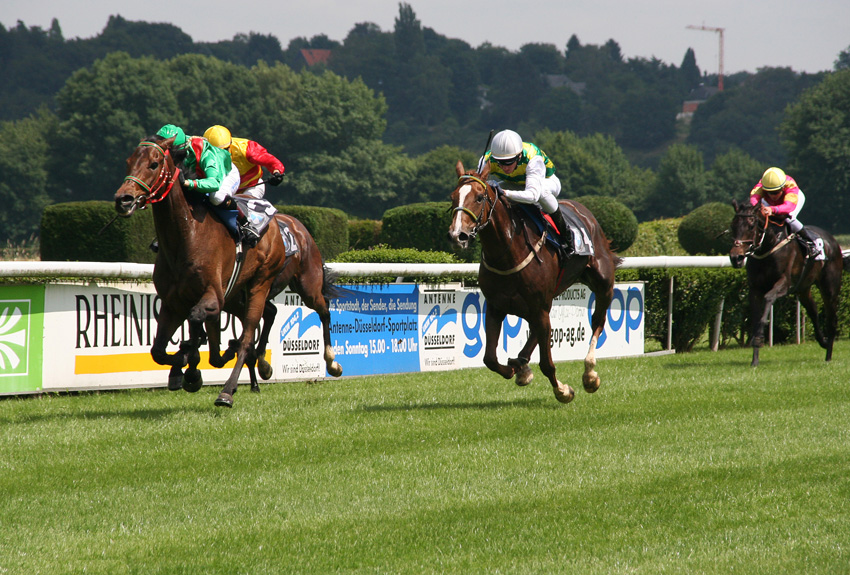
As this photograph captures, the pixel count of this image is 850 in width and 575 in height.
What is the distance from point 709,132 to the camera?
12031 centimetres

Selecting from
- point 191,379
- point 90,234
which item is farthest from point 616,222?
point 191,379

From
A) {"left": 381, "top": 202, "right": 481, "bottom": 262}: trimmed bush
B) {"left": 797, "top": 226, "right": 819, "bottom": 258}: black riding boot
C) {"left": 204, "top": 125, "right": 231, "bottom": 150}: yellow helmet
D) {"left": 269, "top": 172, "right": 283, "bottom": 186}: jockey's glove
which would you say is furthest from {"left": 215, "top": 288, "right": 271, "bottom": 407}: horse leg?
{"left": 381, "top": 202, "right": 481, "bottom": 262}: trimmed bush

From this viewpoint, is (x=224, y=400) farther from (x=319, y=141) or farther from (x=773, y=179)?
(x=319, y=141)

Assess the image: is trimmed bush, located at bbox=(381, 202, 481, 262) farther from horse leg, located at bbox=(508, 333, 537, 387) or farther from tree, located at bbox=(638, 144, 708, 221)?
tree, located at bbox=(638, 144, 708, 221)

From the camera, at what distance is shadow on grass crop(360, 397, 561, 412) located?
754 centimetres

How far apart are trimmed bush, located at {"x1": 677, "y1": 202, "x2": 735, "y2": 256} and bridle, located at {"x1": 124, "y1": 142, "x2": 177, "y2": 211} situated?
1828cm

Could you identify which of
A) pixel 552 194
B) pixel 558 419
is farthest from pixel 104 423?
pixel 552 194

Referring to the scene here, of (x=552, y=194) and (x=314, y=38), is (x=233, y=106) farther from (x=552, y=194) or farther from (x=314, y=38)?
(x=314, y=38)

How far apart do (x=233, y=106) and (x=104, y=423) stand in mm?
68615

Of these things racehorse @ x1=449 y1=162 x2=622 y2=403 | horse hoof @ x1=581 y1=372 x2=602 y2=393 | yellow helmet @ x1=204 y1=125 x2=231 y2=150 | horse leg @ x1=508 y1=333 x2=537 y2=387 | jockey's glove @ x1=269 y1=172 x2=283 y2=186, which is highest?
yellow helmet @ x1=204 y1=125 x2=231 y2=150

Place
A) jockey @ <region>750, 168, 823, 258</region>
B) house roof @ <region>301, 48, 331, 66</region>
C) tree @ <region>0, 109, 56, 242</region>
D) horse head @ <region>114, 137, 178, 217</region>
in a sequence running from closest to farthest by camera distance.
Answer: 1. horse head @ <region>114, 137, 178, 217</region>
2. jockey @ <region>750, 168, 823, 258</region>
3. tree @ <region>0, 109, 56, 242</region>
4. house roof @ <region>301, 48, 331, 66</region>

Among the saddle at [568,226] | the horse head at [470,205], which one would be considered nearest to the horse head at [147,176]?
the horse head at [470,205]

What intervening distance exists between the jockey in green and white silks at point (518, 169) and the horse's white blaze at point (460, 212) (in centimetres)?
46

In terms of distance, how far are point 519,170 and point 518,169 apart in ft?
0.04
